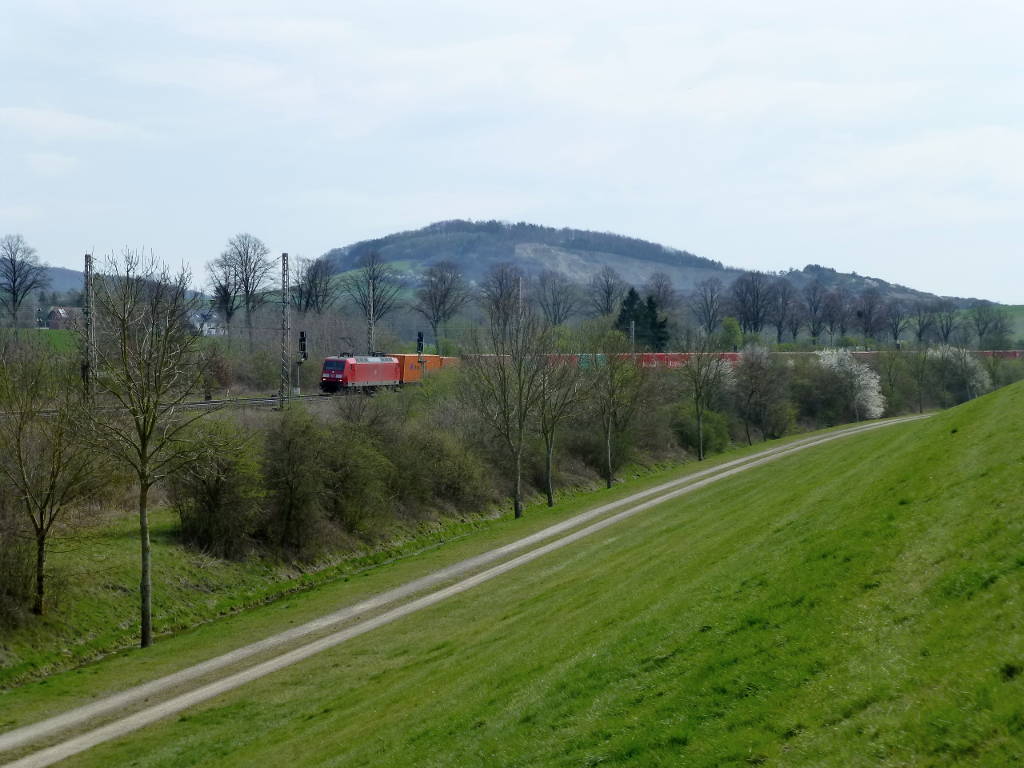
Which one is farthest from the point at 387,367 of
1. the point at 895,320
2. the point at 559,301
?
the point at 895,320

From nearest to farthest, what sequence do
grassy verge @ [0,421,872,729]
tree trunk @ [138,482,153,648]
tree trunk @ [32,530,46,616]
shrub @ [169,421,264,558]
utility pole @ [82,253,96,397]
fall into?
grassy verge @ [0,421,872,729] → tree trunk @ [32,530,46,616] → tree trunk @ [138,482,153,648] → utility pole @ [82,253,96,397] → shrub @ [169,421,264,558]

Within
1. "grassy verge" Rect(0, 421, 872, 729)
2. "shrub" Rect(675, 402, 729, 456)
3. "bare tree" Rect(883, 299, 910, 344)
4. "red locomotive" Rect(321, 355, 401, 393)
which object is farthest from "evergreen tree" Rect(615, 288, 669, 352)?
"bare tree" Rect(883, 299, 910, 344)

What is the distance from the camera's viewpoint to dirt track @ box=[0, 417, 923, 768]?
707 inches

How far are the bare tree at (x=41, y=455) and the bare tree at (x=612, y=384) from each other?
33008 millimetres

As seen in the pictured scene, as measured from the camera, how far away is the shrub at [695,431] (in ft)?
247

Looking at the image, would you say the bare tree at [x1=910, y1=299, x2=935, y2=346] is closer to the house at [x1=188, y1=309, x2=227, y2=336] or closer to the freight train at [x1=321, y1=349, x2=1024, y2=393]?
the freight train at [x1=321, y1=349, x2=1024, y2=393]

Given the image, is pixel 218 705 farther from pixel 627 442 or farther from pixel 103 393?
pixel 627 442

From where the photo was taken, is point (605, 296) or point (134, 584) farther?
point (605, 296)

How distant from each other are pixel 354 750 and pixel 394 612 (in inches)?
530

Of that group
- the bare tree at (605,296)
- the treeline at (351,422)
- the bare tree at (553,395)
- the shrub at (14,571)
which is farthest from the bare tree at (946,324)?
the shrub at (14,571)

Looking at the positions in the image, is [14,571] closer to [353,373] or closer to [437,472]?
[437,472]

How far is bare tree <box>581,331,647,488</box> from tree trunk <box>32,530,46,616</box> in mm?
34726

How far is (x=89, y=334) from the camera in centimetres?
2897

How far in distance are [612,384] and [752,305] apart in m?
112
